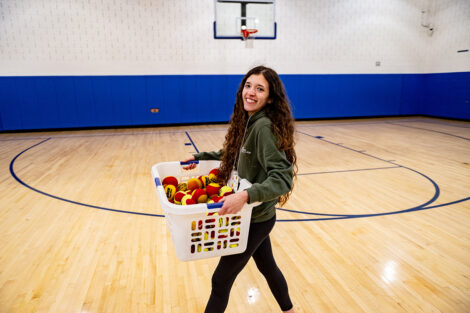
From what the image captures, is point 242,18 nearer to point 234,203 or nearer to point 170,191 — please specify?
point 170,191

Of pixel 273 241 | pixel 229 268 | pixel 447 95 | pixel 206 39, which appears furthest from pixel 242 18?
pixel 229 268

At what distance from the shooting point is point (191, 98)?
8.16 metres

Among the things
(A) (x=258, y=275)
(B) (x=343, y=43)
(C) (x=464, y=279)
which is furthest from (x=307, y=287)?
(B) (x=343, y=43)

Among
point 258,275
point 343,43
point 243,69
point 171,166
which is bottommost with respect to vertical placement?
point 258,275

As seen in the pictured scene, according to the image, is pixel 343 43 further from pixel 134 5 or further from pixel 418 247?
pixel 418 247

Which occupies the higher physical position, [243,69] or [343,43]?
[343,43]

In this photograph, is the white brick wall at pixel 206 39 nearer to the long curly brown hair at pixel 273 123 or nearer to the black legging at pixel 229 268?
the long curly brown hair at pixel 273 123

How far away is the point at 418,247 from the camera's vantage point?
2.17 m

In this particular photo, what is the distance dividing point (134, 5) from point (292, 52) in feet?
13.6

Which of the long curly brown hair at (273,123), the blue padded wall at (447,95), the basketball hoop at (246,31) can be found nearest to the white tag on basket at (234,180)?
the long curly brown hair at (273,123)

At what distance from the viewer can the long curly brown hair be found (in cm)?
→ 118

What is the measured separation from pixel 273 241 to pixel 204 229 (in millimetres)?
1372

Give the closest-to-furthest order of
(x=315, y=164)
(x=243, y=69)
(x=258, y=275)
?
1. (x=258, y=275)
2. (x=315, y=164)
3. (x=243, y=69)

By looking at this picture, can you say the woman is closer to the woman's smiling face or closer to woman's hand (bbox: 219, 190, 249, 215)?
the woman's smiling face
